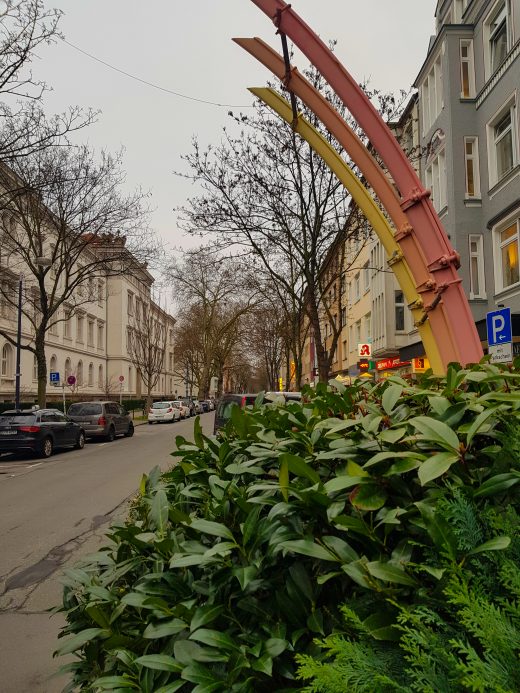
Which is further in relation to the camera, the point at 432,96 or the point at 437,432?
the point at 432,96

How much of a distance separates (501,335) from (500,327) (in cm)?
15

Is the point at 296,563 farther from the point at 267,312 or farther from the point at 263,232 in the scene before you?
the point at 267,312

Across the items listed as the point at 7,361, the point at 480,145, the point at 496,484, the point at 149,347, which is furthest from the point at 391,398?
the point at 149,347

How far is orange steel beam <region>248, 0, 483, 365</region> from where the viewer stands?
4996 millimetres

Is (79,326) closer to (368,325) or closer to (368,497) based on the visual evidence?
(368,325)

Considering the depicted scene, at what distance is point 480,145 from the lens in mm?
18750

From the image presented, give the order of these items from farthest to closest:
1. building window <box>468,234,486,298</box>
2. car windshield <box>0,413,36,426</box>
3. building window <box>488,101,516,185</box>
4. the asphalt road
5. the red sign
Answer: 1. the red sign
2. car windshield <box>0,413,36,426</box>
3. building window <box>468,234,486,298</box>
4. building window <box>488,101,516,185</box>
5. the asphalt road

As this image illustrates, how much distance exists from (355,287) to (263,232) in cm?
2496

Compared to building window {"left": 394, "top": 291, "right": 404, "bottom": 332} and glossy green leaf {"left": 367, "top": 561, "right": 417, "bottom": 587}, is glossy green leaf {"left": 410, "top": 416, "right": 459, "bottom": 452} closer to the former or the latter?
glossy green leaf {"left": 367, "top": 561, "right": 417, "bottom": 587}

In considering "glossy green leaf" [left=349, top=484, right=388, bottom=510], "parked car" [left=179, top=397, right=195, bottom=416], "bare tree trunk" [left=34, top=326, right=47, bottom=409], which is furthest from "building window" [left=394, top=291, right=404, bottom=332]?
"glossy green leaf" [left=349, top=484, right=388, bottom=510]

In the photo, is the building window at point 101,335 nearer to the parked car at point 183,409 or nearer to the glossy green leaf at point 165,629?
the parked car at point 183,409

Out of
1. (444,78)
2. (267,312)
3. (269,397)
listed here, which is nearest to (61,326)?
(267,312)

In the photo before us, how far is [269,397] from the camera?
3771 millimetres

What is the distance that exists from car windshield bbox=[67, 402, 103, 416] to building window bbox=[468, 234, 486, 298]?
16914 millimetres
